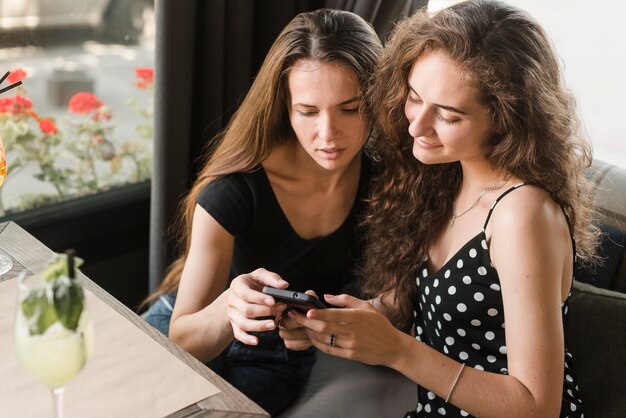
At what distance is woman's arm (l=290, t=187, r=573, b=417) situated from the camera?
4.42ft

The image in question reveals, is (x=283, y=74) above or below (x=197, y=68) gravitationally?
above

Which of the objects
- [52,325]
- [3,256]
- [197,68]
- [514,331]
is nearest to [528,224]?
[514,331]

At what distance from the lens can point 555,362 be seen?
1.36 metres

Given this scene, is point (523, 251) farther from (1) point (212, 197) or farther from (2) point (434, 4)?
(2) point (434, 4)

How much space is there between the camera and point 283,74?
164 cm

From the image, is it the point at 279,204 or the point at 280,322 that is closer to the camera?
the point at 280,322

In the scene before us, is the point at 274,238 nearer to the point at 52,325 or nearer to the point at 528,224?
the point at 528,224

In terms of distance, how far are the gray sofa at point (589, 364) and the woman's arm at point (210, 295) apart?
10.8 inches

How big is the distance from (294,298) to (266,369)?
0.51 m

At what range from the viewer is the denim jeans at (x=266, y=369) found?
171 cm

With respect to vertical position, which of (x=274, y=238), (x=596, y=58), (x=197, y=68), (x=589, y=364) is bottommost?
(x=589, y=364)

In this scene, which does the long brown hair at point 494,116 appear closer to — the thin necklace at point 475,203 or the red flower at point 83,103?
the thin necklace at point 475,203

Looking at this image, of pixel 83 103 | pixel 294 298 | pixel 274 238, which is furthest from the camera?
pixel 83 103

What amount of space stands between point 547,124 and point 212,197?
2.43 feet
